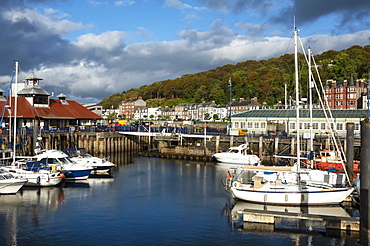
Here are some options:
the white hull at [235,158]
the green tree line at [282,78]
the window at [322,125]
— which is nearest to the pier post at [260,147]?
the white hull at [235,158]

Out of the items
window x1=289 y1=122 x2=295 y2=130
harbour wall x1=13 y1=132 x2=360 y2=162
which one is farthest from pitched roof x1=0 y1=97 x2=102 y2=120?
window x1=289 y1=122 x2=295 y2=130

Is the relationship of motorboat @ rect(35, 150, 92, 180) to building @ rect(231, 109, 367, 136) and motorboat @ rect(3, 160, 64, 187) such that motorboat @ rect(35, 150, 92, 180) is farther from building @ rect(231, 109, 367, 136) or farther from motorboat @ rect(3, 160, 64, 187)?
building @ rect(231, 109, 367, 136)

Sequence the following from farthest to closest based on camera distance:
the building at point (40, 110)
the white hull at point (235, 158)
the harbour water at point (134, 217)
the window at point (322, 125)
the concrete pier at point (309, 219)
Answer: the building at point (40, 110), the window at point (322, 125), the white hull at point (235, 158), the concrete pier at point (309, 219), the harbour water at point (134, 217)

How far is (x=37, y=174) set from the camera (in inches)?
1432

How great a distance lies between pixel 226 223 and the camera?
85.7 ft

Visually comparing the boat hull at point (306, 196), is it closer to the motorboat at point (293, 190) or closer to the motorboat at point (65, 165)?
the motorboat at point (293, 190)

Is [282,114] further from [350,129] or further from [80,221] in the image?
[80,221]

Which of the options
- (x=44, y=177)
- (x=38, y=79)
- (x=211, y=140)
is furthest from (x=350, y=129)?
(x=38, y=79)

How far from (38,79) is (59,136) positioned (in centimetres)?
1516

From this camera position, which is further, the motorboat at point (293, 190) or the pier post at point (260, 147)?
the pier post at point (260, 147)

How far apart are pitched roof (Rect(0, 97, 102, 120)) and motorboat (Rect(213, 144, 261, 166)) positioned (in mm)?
32168

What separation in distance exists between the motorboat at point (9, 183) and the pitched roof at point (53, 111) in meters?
31.2

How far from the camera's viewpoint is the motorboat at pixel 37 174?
36.0m

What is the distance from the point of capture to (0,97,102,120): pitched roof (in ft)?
213
